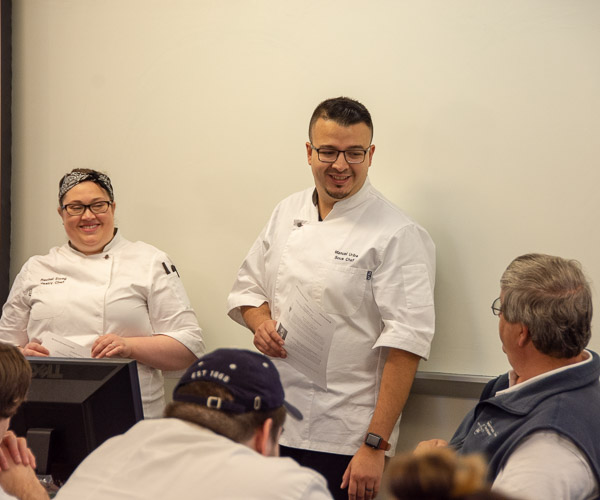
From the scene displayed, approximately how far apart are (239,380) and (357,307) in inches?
43.6

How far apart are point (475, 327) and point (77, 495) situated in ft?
5.46

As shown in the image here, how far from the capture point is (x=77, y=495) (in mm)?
1226

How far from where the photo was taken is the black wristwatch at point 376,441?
223 centimetres

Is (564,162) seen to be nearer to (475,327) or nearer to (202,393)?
(475,327)

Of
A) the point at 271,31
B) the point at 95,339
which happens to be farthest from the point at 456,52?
the point at 95,339

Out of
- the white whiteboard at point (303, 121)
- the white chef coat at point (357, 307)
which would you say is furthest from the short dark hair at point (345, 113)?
the white whiteboard at point (303, 121)

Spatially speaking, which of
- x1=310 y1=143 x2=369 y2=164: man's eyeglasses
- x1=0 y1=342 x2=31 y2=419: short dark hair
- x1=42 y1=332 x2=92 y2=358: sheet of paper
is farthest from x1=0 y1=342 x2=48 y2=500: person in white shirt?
x1=310 y1=143 x2=369 y2=164: man's eyeglasses

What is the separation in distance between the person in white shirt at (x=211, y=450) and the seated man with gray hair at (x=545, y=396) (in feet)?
1.70

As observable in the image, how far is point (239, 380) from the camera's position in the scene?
4.14ft

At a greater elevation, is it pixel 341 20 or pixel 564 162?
pixel 341 20

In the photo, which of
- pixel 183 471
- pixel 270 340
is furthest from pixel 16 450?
pixel 270 340

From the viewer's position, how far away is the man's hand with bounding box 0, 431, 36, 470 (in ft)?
4.95

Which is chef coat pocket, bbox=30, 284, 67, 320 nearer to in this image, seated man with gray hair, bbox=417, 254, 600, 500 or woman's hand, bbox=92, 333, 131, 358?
woman's hand, bbox=92, 333, 131, 358

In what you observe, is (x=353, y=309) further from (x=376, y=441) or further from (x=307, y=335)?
(x=376, y=441)
